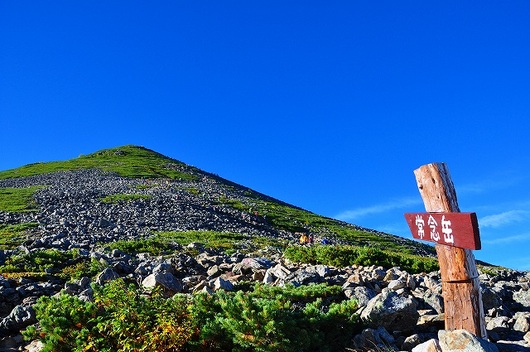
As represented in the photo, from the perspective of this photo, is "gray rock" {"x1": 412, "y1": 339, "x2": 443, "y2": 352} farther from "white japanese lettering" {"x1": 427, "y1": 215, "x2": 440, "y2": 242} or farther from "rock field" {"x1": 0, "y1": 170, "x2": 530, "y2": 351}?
"white japanese lettering" {"x1": 427, "y1": 215, "x2": 440, "y2": 242}

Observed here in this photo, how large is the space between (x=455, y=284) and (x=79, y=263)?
11.4 meters

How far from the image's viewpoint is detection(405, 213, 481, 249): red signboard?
5969mm

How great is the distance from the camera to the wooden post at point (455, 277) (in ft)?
22.5

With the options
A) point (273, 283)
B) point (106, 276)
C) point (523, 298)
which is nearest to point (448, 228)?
point (523, 298)

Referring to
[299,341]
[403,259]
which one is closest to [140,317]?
[299,341]

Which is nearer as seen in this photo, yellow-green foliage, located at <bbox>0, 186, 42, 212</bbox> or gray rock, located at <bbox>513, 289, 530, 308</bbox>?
gray rock, located at <bbox>513, 289, 530, 308</bbox>

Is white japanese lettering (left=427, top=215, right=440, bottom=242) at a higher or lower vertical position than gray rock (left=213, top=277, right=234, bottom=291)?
higher

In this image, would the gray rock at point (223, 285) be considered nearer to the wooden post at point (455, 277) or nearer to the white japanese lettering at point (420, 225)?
the white japanese lettering at point (420, 225)

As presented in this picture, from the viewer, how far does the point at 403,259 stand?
666 inches

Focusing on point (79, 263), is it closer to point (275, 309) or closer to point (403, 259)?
point (275, 309)

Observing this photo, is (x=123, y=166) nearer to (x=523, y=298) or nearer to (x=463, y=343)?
(x=523, y=298)

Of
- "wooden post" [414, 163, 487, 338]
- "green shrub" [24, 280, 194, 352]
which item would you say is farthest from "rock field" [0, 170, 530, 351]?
"green shrub" [24, 280, 194, 352]

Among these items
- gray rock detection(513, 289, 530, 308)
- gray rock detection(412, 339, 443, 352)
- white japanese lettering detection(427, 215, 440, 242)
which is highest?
white japanese lettering detection(427, 215, 440, 242)

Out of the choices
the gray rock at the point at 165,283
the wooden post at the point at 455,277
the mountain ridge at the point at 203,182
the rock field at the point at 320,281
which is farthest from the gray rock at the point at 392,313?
the mountain ridge at the point at 203,182
